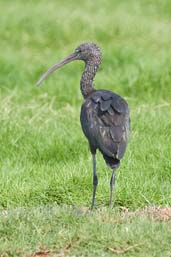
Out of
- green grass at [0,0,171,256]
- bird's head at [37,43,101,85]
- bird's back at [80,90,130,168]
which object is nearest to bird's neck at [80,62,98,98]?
bird's head at [37,43,101,85]

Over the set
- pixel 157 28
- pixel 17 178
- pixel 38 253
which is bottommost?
pixel 38 253

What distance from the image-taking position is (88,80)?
786 centimetres

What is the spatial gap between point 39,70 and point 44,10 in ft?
11.8

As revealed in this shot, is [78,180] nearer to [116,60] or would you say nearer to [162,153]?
[162,153]

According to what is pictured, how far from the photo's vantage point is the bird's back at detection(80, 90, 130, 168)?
23.3 ft

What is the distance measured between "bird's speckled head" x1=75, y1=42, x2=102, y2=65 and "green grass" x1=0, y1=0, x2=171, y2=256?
1038mm

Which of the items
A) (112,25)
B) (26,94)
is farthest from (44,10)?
(26,94)

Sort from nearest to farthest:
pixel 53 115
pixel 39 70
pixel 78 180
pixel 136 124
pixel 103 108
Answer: pixel 103 108
pixel 78 180
pixel 136 124
pixel 53 115
pixel 39 70

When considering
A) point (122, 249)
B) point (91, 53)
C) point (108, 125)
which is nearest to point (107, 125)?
point (108, 125)

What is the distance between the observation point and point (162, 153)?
8.80m

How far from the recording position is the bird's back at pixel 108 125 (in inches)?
280

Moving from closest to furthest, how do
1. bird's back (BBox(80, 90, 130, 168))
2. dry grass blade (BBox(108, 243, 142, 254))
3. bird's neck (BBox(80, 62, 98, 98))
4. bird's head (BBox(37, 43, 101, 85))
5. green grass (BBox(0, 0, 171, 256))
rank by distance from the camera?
dry grass blade (BBox(108, 243, 142, 254)) < green grass (BBox(0, 0, 171, 256)) < bird's back (BBox(80, 90, 130, 168)) < bird's neck (BBox(80, 62, 98, 98)) < bird's head (BBox(37, 43, 101, 85))

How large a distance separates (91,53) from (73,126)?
7.22 ft

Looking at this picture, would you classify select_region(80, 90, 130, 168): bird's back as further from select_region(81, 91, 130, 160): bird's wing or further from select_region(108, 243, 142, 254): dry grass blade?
select_region(108, 243, 142, 254): dry grass blade
